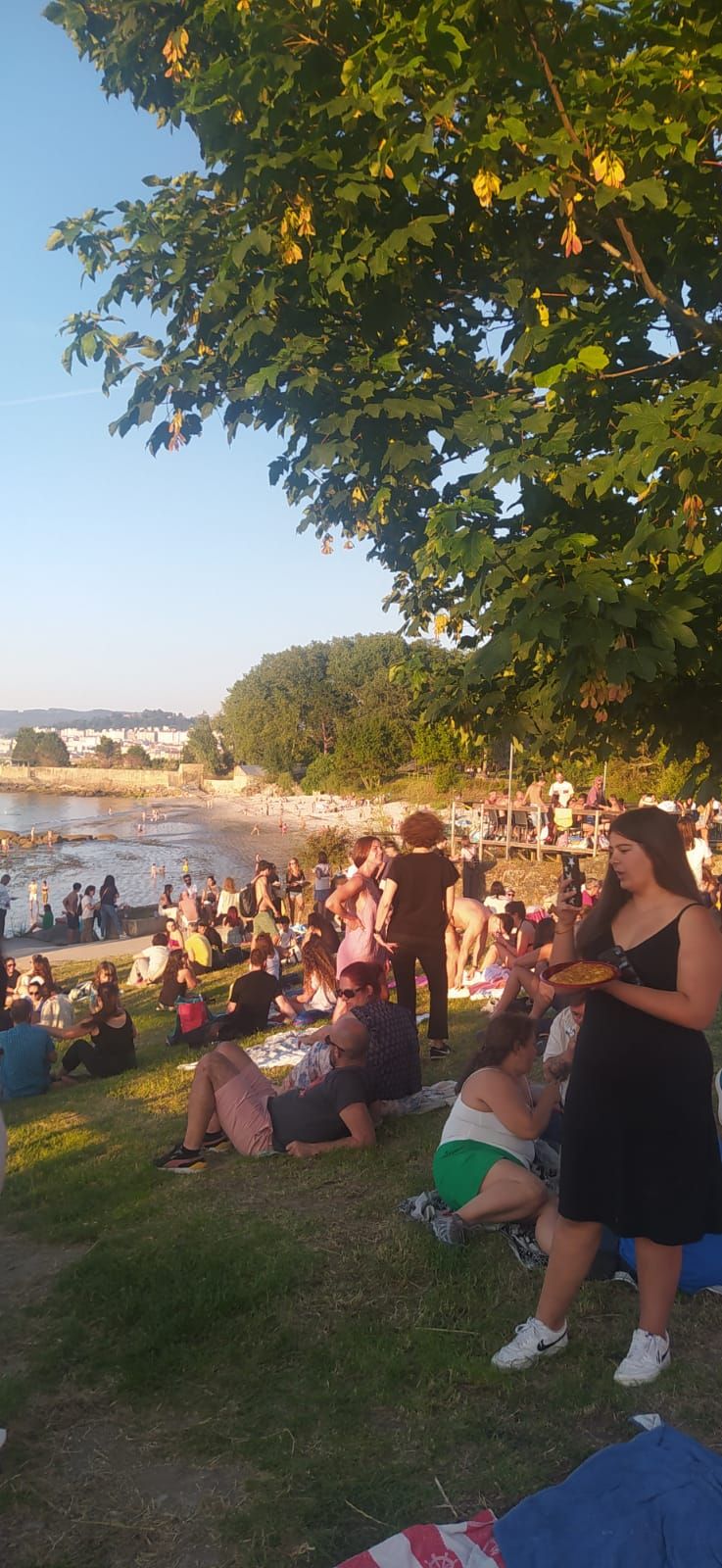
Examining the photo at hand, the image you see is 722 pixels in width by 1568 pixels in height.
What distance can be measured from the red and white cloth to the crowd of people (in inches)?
38.1

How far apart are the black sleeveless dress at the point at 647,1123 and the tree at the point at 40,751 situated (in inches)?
6572

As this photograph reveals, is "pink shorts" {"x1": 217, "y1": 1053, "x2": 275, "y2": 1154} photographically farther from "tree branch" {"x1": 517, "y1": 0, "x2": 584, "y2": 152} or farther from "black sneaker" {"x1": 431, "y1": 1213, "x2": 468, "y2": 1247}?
"tree branch" {"x1": 517, "y1": 0, "x2": 584, "y2": 152}

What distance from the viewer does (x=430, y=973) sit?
23.6 feet

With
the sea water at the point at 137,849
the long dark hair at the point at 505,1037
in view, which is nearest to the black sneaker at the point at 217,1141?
the long dark hair at the point at 505,1037

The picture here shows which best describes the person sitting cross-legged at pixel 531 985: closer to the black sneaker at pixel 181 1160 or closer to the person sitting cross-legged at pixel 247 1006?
the black sneaker at pixel 181 1160

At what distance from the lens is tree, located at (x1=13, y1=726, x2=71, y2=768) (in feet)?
552

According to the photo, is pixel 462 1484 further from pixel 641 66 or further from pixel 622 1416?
pixel 641 66

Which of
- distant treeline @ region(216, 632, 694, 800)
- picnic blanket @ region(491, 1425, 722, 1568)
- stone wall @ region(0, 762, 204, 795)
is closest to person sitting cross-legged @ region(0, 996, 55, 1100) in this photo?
picnic blanket @ region(491, 1425, 722, 1568)

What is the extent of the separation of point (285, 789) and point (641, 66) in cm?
8395

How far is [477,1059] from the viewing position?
433 cm

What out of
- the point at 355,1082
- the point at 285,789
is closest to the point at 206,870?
the point at 285,789

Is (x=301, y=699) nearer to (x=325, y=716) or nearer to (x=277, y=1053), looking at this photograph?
(x=325, y=716)

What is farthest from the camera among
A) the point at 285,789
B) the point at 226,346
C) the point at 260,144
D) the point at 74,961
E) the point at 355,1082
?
the point at 285,789

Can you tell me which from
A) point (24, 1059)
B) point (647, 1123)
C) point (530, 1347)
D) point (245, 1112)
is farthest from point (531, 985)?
point (24, 1059)
